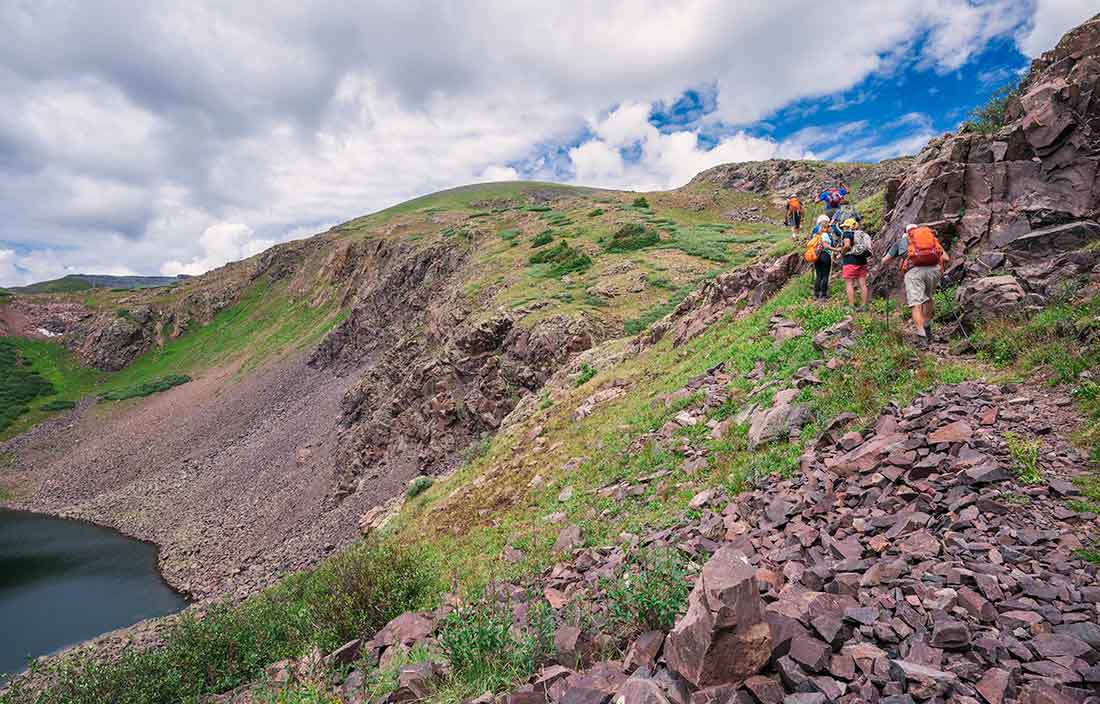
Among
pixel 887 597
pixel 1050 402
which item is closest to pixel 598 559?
pixel 887 597

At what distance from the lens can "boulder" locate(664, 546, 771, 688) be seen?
3.56 m

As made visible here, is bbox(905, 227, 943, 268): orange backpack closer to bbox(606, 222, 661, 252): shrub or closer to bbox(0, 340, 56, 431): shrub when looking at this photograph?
bbox(606, 222, 661, 252): shrub

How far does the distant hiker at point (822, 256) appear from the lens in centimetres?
1124

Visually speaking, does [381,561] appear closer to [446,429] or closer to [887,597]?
[887,597]

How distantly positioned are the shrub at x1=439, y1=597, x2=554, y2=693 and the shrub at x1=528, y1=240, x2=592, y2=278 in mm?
26647

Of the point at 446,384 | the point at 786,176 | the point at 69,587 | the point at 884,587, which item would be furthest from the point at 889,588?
the point at 786,176

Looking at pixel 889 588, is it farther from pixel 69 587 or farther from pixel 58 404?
pixel 58 404

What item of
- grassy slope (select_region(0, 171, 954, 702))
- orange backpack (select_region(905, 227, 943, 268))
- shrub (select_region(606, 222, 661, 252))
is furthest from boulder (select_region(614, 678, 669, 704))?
shrub (select_region(606, 222, 661, 252))

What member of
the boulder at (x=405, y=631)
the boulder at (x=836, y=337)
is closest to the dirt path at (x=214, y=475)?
the boulder at (x=405, y=631)

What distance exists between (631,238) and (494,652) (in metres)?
31.3

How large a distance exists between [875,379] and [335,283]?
75173 mm

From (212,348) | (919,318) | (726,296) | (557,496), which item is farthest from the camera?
(212,348)

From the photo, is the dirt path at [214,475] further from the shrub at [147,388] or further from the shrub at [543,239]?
the shrub at [543,239]

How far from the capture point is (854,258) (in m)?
10.3
